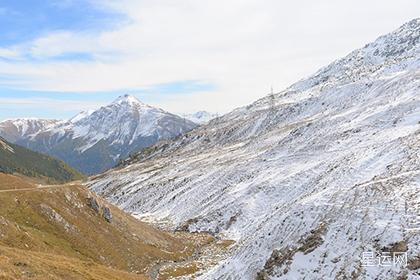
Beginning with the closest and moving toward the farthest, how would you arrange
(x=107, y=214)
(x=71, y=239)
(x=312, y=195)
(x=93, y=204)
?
(x=71, y=239) → (x=312, y=195) → (x=93, y=204) → (x=107, y=214)

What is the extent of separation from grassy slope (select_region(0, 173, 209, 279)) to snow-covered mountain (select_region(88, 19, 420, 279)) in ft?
38.5

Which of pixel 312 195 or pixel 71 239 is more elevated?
pixel 312 195

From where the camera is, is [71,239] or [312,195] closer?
[71,239]

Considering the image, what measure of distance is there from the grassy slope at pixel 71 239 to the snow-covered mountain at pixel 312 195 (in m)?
11.7

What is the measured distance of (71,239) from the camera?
2079 inches

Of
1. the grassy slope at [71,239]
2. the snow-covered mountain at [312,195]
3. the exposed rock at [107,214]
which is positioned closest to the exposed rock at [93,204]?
the grassy slope at [71,239]

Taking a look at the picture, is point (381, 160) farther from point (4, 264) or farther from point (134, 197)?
point (134, 197)

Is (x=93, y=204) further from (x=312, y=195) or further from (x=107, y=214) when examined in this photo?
(x=312, y=195)

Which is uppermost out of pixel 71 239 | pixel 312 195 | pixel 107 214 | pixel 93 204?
pixel 93 204

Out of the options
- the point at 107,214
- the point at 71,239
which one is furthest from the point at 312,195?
the point at 71,239

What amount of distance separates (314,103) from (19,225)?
15912 centimetres

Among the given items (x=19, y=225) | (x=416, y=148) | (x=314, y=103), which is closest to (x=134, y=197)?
(x=19, y=225)

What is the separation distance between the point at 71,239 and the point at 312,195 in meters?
31.1

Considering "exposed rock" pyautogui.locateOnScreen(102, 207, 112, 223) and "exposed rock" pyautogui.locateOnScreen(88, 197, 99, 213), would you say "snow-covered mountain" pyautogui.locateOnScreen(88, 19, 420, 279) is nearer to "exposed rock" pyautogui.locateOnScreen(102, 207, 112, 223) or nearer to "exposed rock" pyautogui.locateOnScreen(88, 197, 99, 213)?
"exposed rock" pyautogui.locateOnScreen(102, 207, 112, 223)
